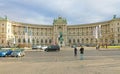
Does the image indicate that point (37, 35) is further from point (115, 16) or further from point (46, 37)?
point (115, 16)

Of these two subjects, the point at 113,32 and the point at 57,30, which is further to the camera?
the point at 57,30

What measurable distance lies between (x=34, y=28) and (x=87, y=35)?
38.7 meters

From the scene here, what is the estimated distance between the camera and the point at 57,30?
504 ft

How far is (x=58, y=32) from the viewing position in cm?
15388

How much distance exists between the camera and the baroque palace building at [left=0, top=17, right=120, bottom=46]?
133m

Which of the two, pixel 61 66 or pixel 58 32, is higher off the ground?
pixel 58 32

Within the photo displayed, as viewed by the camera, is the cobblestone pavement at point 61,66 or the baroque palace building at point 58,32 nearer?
the cobblestone pavement at point 61,66

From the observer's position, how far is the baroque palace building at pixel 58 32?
133 m

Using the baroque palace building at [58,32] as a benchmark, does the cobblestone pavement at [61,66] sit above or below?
below

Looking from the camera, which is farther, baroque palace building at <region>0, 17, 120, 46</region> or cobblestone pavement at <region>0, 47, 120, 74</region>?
baroque palace building at <region>0, 17, 120, 46</region>

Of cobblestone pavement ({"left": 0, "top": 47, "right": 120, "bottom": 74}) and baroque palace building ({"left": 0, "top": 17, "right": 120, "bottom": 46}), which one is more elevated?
baroque palace building ({"left": 0, "top": 17, "right": 120, "bottom": 46})

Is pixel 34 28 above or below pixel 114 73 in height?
above

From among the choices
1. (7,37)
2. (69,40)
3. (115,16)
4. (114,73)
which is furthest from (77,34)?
(114,73)

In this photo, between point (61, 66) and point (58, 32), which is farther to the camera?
point (58, 32)
